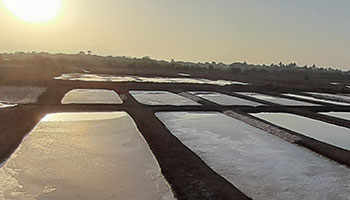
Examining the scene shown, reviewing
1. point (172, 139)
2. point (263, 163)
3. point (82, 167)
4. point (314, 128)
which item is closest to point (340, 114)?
point (314, 128)

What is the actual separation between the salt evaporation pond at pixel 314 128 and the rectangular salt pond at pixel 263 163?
3.11ft

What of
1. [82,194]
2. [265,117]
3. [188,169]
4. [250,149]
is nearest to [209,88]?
[265,117]

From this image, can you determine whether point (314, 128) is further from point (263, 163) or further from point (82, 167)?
point (82, 167)

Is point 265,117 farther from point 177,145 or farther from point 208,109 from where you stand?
point 177,145

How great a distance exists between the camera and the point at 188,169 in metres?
5.45

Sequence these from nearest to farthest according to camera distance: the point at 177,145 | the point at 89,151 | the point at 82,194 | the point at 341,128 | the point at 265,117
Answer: the point at 82,194 < the point at 89,151 < the point at 177,145 < the point at 341,128 < the point at 265,117

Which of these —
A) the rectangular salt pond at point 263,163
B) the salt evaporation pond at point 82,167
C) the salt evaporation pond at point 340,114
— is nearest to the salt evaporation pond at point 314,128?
the rectangular salt pond at point 263,163

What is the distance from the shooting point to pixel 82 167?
5.39 m

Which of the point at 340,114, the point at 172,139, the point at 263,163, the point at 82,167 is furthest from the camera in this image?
the point at 340,114

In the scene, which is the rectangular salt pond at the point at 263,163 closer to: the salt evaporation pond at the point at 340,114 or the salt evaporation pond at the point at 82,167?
the salt evaporation pond at the point at 82,167

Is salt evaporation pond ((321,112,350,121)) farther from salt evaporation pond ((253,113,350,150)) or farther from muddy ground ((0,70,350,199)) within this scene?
salt evaporation pond ((253,113,350,150))

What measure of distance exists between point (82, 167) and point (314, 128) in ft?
19.7

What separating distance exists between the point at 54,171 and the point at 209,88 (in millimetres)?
15380

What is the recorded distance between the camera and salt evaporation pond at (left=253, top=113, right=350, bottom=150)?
7.94 m
